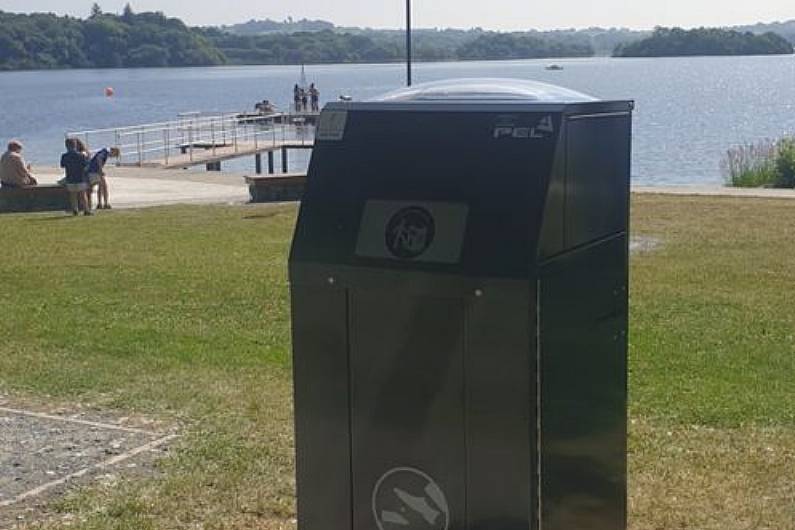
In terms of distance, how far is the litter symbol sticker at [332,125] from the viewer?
11.1 ft

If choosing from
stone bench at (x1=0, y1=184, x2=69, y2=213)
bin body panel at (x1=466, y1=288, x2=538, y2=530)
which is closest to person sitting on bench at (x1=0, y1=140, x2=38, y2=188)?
stone bench at (x1=0, y1=184, x2=69, y2=213)

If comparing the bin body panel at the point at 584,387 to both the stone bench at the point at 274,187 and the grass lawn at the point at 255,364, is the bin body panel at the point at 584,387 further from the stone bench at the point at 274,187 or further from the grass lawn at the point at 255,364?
the stone bench at the point at 274,187

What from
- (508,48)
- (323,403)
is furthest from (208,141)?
(508,48)

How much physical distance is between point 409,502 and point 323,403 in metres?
0.34

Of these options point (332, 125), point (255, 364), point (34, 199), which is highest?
point (332, 125)

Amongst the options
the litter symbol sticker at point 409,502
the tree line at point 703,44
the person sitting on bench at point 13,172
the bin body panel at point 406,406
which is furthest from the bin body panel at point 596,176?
the tree line at point 703,44

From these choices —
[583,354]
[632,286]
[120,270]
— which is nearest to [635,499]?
[583,354]

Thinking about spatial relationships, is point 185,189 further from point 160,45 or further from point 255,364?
point 160,45

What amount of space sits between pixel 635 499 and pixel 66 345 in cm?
405

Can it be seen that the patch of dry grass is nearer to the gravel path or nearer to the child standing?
the gravel path

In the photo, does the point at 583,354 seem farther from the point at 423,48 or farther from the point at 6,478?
the point at 423,48

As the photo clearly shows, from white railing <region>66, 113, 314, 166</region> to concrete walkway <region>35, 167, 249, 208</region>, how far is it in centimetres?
628

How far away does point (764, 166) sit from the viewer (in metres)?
23.4

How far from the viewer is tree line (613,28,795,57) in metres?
122
